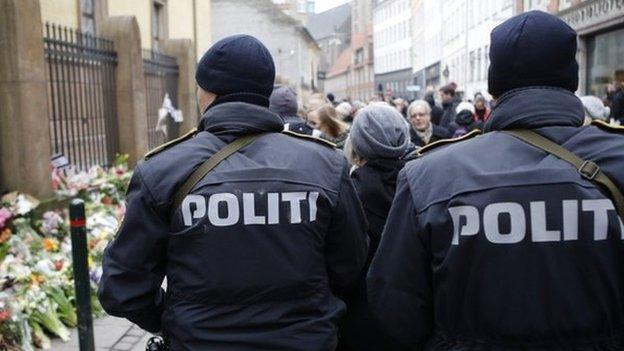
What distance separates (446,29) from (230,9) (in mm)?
14659

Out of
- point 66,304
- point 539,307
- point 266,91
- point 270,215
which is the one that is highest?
point 266,91

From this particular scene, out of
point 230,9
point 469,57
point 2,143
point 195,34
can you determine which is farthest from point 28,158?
point 230,9

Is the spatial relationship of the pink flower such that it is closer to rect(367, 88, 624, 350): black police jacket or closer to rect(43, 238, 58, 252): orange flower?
rect(43, 238, 58, 252): orange flower

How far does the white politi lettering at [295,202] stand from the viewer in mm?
2275

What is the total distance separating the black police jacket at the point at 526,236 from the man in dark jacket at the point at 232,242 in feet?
1.62

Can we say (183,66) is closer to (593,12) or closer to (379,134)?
(593,12)

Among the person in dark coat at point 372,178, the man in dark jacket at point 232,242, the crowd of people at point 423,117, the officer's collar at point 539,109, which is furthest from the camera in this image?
the crowd of people at point 423,117

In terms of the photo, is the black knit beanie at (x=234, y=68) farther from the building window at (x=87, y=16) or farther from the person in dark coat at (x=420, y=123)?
the building window at (x=87, y=16)

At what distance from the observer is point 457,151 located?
1.96 metres

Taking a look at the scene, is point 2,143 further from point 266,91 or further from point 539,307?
point 539,307

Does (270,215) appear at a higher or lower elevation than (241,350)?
higher

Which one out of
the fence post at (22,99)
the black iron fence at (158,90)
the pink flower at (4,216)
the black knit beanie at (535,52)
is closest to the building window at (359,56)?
the black iron fence at (158,90)

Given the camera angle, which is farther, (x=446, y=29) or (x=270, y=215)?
(x=446, y=29)

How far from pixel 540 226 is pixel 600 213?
163 mm
